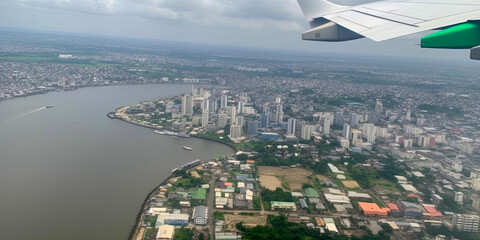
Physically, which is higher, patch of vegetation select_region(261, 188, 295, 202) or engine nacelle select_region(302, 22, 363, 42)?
engine nacelle select_region(302, 22, 363, 42)

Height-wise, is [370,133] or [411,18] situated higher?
[411,18]

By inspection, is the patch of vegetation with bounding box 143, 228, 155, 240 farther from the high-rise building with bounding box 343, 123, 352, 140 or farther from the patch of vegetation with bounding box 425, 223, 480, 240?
the high-rise building with bounding box 343, 123, 352, 140

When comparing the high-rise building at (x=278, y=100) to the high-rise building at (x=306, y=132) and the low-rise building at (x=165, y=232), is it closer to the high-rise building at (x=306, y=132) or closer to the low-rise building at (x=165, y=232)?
the high-rise building at (x=306, y=132)

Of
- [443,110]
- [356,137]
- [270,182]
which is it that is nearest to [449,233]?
[270,182]

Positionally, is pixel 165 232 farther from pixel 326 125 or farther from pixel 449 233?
pixel 326 125

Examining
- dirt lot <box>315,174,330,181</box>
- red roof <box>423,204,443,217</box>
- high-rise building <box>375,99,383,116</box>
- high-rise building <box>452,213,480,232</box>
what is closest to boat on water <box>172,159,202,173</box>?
dirt lot <box>315,174,330,181</box>

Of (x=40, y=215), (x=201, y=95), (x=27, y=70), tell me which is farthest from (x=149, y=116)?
(x=27, y=70)

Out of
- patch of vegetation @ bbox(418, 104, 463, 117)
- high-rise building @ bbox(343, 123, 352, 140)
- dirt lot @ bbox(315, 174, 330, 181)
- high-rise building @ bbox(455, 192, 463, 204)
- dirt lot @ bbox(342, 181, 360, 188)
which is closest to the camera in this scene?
high-rise building @ bbox(455, 192, 463, 204)
